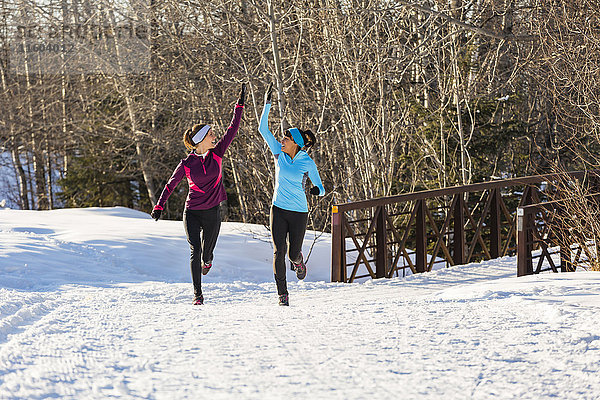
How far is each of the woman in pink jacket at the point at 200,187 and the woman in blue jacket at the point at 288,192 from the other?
0.56 metres

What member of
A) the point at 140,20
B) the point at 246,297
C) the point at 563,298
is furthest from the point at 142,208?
the point at 563,298

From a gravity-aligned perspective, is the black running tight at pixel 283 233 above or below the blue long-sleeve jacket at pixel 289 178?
below

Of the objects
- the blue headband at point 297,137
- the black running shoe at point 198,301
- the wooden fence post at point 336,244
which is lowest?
the black running shoe at point 198,301

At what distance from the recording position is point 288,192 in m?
6.67

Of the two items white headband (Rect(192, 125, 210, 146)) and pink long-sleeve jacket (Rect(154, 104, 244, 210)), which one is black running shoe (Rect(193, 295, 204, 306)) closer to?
pink long-sleeve jacket (Rect(154, 104, 244, 210))

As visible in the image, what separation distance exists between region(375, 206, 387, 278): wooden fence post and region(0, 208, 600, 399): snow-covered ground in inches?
67.4

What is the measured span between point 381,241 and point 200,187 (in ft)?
13.6

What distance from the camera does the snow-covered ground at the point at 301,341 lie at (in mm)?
3523

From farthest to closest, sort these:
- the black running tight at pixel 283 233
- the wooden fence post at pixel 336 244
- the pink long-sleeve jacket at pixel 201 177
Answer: the wooden fence post at pixel 336 244 → the pink long-sleeve jacket at pixel 201 177 → the black running tight at pixel 283 233

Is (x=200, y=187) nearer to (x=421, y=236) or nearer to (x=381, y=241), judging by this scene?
(x=381, y=241)

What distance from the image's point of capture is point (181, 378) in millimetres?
3627

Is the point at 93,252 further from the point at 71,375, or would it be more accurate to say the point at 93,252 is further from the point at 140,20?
the point at 140,20

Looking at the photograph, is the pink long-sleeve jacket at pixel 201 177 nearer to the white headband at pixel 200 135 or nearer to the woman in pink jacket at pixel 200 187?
the woman in pink jacket at pixel 200 187

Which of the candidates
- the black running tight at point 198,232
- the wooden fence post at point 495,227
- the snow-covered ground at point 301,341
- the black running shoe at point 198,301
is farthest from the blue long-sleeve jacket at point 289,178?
the wooden fence post at point 495,227
